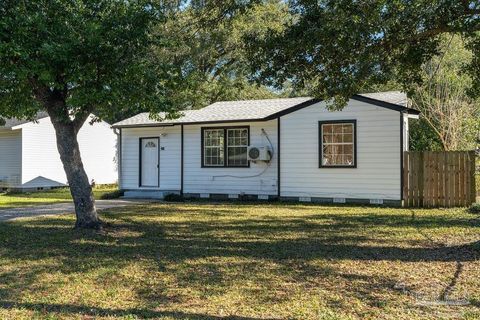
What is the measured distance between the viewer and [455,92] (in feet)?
67.2

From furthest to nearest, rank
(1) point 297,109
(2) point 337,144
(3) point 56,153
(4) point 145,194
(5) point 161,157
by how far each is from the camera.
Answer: (3) point 56,153 < (4) point 145,194 < (5) point 161,157 < (1) point 297,109 < (2) point 337,144

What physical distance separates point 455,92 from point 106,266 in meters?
18.2

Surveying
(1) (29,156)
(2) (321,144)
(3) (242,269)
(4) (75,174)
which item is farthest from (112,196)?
(3) (242,269)

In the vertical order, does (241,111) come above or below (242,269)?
above

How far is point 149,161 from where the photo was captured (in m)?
18.2

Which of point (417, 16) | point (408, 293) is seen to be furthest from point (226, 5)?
point (408, 293)

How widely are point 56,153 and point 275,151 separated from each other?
12947 mm

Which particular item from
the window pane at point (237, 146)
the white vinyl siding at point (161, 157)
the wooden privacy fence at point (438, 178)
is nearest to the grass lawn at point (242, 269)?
the wooden privacy fence at point (438, 178)

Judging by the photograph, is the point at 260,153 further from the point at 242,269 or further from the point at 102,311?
the point at 102,311

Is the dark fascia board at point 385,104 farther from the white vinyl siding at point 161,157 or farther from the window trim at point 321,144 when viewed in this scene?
the white vinyl siding at point 161,157

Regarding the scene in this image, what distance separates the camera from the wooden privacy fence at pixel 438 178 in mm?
13633

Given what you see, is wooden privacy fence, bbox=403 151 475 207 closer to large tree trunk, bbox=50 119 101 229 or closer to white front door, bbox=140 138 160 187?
white front door, bbox=140 138 160 187

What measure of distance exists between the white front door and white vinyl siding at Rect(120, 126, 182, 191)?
0.16 meters

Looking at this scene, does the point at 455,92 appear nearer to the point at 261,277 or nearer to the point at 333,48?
the point at 333,48
